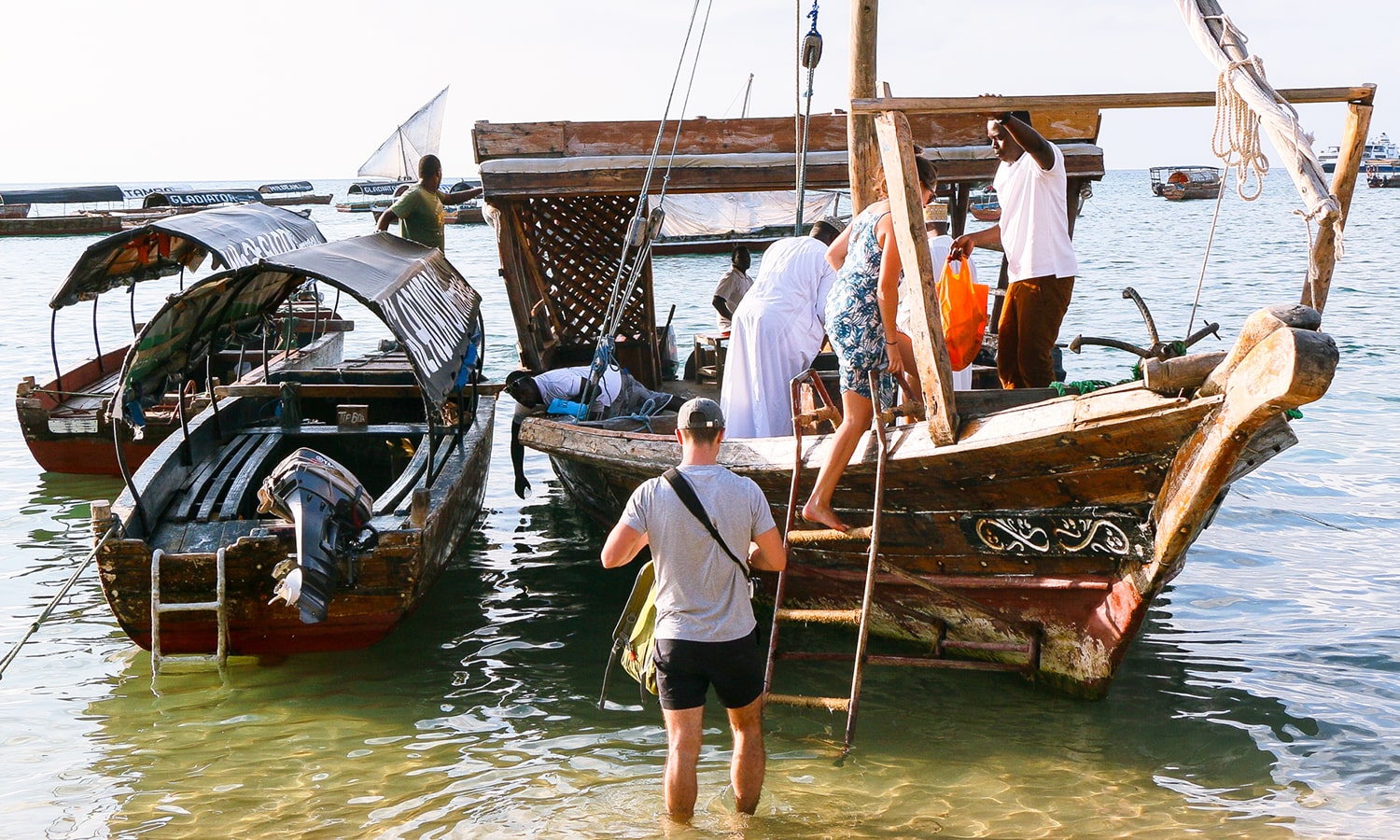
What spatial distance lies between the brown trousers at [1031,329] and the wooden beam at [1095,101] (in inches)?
68.1

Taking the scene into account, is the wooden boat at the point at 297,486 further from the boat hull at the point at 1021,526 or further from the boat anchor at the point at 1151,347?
the boat anchor at the point at 1151,347

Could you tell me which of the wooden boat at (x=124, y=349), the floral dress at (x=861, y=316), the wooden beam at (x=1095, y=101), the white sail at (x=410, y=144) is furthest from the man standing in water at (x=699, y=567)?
the white sail at (x=410, y=144)

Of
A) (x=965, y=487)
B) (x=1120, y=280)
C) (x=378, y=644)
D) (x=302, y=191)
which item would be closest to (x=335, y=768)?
(x=378, y=644)

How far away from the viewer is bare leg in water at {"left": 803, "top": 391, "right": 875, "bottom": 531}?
18.1 ft

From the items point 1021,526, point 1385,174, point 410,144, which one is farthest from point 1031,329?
point 1385,174

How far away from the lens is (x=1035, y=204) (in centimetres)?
652

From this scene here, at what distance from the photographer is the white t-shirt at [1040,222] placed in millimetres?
6480

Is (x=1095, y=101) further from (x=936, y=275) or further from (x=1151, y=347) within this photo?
(x=936, y=275)

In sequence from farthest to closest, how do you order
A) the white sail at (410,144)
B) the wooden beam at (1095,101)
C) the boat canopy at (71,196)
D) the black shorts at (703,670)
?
the boat canopy at (71,196)
the white sail at (410,144)
the wooden beam at (1095,101)
the black shorts at (703,670)

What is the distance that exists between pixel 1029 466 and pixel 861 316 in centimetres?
107

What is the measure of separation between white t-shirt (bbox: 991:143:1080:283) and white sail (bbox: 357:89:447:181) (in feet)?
142

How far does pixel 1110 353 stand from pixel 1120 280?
14.7 metres

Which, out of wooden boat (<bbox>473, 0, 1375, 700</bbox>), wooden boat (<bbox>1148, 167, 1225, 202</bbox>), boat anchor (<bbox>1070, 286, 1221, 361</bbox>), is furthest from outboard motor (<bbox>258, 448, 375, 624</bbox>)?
wooden boat (<bbox>1148, 167, 1225, 202</bbox>)

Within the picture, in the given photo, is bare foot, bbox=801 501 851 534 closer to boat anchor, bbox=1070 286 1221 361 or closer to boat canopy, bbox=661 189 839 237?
boat anchor, bbox=1070 286 1221 361
